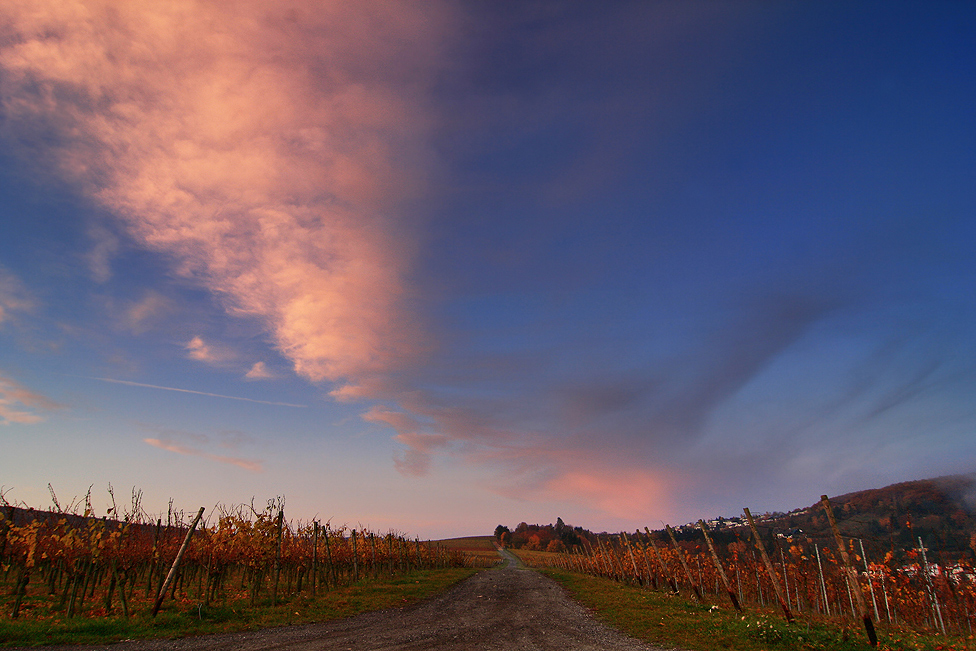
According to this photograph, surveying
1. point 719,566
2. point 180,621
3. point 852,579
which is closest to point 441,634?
point 180,621

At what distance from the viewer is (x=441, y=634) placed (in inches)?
604

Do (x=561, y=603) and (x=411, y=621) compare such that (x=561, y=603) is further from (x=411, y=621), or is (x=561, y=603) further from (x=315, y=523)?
(x=315, y=523)

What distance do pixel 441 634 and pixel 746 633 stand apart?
393 inches

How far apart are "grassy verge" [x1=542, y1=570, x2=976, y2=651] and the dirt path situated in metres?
1.38

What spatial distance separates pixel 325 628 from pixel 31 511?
50.7 feet

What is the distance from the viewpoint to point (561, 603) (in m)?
24.7

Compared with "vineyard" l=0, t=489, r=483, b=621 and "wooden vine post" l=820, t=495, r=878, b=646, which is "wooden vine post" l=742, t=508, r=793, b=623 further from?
"vineyard" l=0, t=489, r=483, b=621

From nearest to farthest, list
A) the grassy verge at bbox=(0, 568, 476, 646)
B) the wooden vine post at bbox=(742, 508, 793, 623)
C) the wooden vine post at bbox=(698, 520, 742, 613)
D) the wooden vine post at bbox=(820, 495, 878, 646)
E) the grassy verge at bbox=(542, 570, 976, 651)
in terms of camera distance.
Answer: the wooden vine post at bbox=(820, 495, 878, 646) < the grassy verge at bbox=(542, 570, 976, 651) < the grassy verge at bbox=(0, 568, 476, 646) < the wooden vine post at bbox=(742, 508, 793, 623) < the wooden vine post at bbox=(698, 520, 742, 613)

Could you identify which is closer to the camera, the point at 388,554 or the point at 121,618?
the point at 121,618

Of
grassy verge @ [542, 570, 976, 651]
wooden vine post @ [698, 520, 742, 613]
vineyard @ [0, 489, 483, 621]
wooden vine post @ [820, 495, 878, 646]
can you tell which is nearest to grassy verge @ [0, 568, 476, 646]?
vineyard @ [0, 489, 483, 621]

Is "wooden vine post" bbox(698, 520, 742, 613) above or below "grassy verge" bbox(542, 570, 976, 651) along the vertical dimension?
above

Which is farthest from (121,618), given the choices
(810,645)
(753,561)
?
(753,561)

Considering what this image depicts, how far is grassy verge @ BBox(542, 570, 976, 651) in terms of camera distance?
1289 cm

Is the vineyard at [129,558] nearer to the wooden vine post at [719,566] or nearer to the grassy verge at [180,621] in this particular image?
the grassy verge at [180,621]
